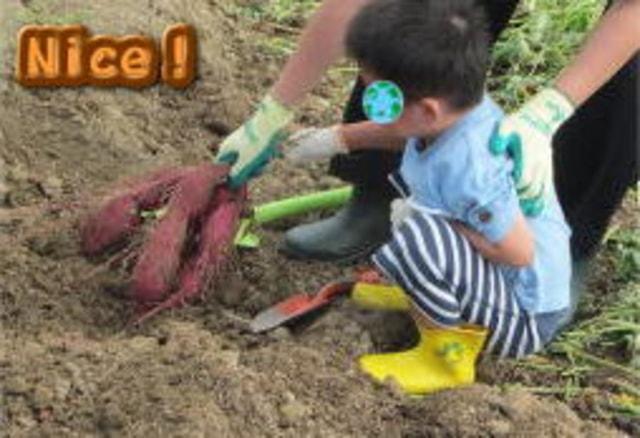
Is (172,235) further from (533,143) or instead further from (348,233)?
(533,143)

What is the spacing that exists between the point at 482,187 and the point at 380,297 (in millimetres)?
432

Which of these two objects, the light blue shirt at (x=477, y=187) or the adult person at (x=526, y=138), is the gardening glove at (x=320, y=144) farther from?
the light blue shirt at (x=477, y=187)

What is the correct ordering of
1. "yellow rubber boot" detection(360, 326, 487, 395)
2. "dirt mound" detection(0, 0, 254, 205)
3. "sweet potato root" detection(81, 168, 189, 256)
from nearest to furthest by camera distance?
"yellow rubber boot" detection(360, 326, 487, 395)
"sweet potato root" detection(81, 168, 189, 256)
"dirt mound" detection(0, 0, 254, 205)

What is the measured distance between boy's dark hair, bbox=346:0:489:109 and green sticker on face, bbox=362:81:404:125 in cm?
2

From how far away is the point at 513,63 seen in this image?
3.51 m

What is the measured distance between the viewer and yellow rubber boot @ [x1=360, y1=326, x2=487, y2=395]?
2.32 meters

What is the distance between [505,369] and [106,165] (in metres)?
1.07

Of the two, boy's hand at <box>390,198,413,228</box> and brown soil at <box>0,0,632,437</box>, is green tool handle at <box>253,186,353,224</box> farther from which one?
boy's hand at <box>390,198,413,228</box>

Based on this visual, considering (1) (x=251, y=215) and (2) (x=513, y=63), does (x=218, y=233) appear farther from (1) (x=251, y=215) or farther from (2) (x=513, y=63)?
(2) (x=513, y=63)

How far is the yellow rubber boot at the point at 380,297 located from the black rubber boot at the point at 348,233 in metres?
0.28

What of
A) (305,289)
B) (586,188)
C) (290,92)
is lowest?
(305,289)

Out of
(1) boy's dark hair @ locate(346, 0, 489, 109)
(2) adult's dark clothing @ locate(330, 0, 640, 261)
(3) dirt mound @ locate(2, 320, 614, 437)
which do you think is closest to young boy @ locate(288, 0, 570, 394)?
(1) boy's dark hair @ locate(346, 0, 489, 109)

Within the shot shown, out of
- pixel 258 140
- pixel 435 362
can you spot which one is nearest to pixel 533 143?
pixel 435 362

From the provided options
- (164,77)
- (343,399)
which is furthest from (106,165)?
(343,399)
